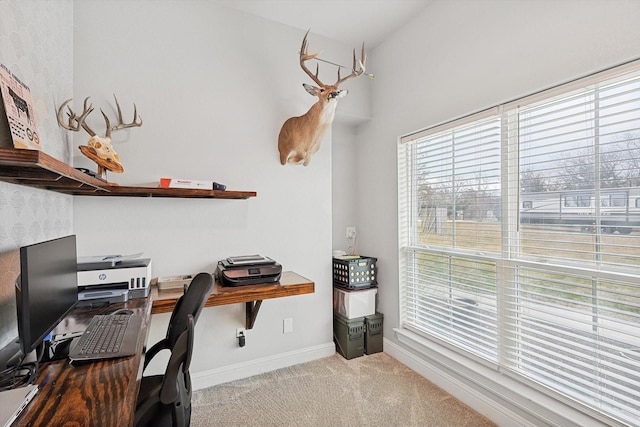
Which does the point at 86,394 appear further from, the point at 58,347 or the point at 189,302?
the point at 189,302

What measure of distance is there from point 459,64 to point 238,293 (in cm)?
221

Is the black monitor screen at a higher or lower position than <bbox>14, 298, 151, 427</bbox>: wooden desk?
higher

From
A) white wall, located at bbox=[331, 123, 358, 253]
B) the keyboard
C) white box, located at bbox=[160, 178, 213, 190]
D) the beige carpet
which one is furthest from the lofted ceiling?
the beige carpet

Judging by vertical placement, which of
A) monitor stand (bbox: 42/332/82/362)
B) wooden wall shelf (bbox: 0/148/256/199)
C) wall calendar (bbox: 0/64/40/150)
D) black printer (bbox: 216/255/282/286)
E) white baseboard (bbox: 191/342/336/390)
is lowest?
white baseboard (bbox: 191/342/336/390)

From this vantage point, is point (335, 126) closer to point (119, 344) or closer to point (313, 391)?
point (313, 391)

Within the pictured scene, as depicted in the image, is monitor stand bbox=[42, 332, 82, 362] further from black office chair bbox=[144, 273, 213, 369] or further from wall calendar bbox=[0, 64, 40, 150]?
wall calendar bbox=[0, 64, 40, 150]

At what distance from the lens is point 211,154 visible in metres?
2.31

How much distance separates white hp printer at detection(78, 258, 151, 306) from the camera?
163 cm

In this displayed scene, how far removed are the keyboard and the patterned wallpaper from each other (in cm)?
29

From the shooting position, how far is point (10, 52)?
117 cm

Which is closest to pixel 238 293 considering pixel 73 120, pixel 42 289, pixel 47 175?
pixel 42 289

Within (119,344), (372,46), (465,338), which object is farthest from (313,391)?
(372,46)

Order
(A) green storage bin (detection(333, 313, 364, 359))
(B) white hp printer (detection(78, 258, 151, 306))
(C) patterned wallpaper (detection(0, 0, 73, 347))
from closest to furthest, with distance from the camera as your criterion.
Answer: (C) patterned wallpaper (detection(0, 0, 73, 347)), (B) white hp printer (detection(78, 258, 151, 306)), (A) green storage bin (detection(333, 313, 364, 359))

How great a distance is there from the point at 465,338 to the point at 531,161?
1289mm
